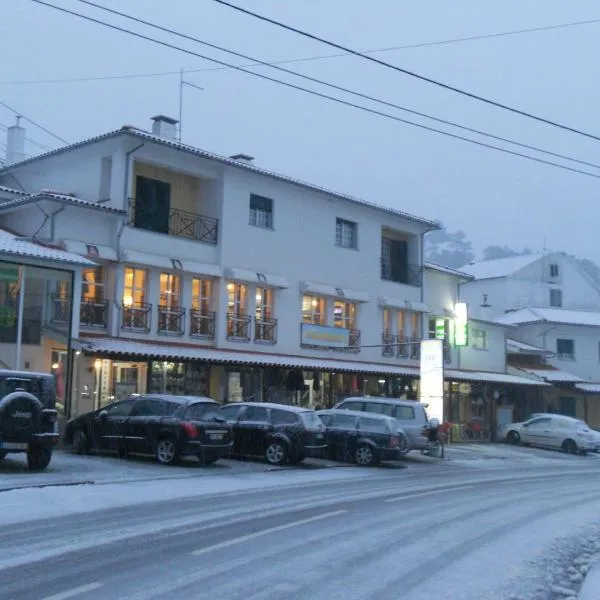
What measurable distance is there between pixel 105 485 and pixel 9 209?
47.3 feet

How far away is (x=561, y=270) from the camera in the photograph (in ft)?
202

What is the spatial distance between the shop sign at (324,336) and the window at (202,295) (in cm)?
496

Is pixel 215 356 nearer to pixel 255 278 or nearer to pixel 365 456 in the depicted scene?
pixel 255 278

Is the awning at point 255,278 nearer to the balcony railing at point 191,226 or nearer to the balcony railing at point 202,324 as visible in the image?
the balcony railing at point 191,226

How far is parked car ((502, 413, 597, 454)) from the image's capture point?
124ft

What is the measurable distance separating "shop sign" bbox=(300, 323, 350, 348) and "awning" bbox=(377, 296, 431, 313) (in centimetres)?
297

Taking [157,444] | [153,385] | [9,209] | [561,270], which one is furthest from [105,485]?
[561,270]

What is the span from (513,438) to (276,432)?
21.2 m

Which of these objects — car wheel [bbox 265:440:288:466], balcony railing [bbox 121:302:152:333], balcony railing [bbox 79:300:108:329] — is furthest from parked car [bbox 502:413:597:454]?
balcony railing [bbox 79:300:108:329]

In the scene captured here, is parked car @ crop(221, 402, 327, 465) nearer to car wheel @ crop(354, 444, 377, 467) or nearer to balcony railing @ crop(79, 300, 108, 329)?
car wheel @ crop(354, 444, 377, 467)

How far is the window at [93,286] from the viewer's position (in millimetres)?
26969

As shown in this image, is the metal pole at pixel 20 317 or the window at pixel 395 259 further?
the window at pixel 395 259

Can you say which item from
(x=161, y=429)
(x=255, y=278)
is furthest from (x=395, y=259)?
(x=161, y=429)

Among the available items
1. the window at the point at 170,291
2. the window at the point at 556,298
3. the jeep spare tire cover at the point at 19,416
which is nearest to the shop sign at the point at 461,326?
the window at the point at 170,291
